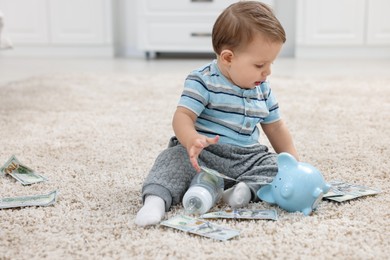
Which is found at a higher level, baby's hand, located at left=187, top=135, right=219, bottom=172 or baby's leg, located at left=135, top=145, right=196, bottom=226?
baby's hand, located at left=187, top=135, right=219, bottom=172

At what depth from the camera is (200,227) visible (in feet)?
2.91

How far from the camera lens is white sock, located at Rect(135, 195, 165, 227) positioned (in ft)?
2.96

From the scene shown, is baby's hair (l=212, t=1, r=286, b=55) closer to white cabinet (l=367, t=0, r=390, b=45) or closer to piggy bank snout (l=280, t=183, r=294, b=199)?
piggy bank snout (l=280, t=183, r=294, b=199)

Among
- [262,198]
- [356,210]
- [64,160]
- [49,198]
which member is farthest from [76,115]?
[356,210]

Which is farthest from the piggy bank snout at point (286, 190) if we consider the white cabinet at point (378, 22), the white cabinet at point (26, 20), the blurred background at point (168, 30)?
the white cabinet at point (26, 20)

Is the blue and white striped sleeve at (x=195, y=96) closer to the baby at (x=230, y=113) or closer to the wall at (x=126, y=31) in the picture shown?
the baby at (x=230, y=113)

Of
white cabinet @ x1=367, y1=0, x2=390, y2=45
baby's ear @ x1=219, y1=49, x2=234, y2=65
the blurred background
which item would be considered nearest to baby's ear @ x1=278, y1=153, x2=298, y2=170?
baby's ear @ x1=219, y1=49, x2=234, y2=65

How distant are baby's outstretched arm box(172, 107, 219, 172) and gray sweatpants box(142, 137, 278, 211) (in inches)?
2.0

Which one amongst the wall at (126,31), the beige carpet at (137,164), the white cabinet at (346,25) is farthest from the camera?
the wall at (126,31)

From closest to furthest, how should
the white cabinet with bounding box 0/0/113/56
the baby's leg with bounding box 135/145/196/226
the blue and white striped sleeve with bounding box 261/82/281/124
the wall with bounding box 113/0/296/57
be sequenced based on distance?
the baby's leg with bounding box 135/145/196/226
the blue and white striped sleeve with bounding box 261/82/281/124
the white cabinet with bounding box 0/0/113/56
the wall with bounding box 113/0/296/57

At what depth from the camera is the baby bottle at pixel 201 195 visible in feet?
3.18

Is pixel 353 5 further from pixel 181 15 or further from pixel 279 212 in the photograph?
pixel 279 212

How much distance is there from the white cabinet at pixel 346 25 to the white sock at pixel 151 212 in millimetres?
3149

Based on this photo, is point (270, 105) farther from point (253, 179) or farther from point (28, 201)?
point (28, 201)
